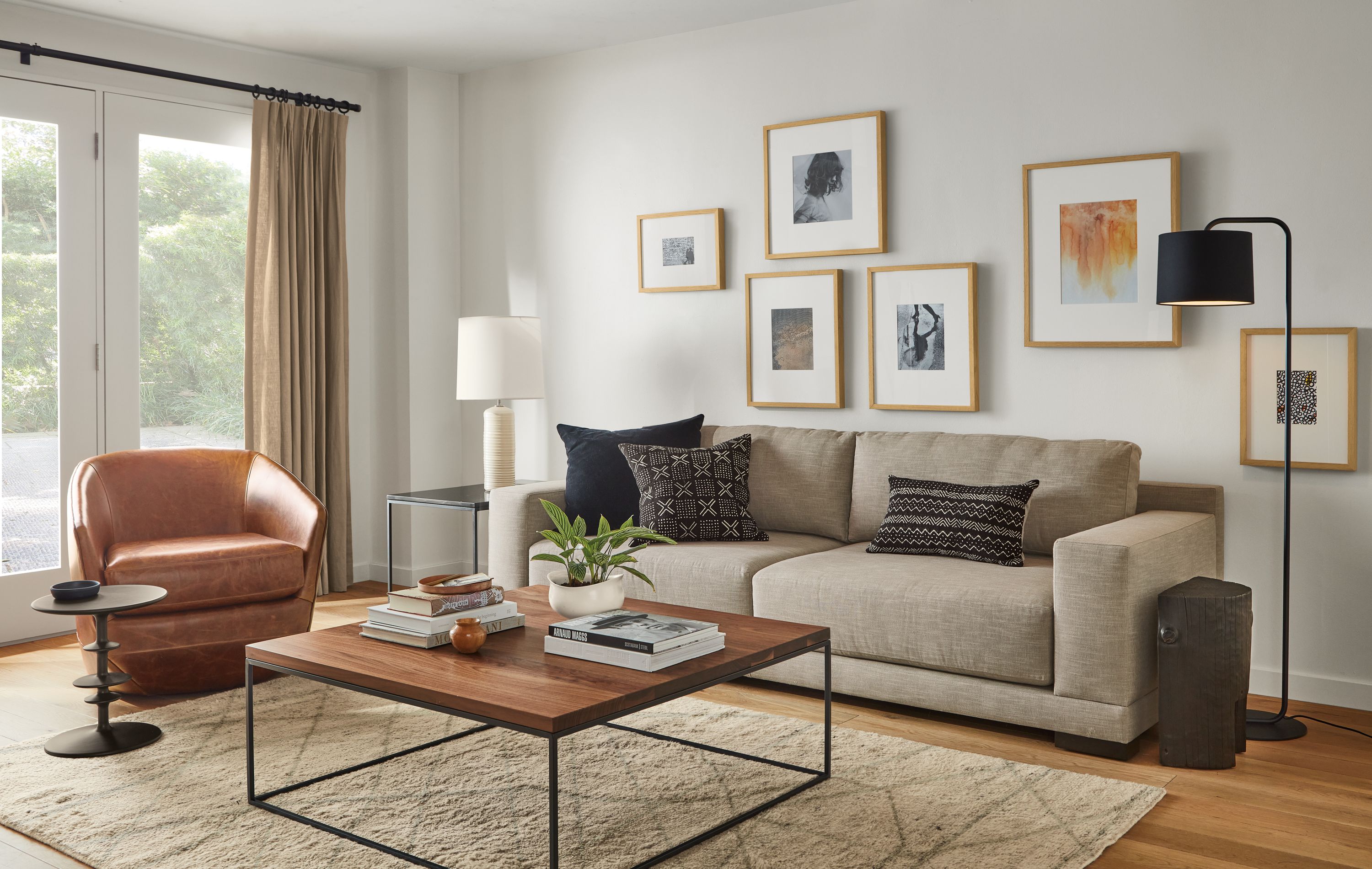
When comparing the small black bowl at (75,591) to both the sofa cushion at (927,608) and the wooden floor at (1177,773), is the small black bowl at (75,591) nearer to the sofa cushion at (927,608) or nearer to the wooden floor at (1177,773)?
the wooden floor at (1177,773)

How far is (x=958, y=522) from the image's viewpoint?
12.3 ft

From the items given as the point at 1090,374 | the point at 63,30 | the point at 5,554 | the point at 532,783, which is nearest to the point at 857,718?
the point at 532,783

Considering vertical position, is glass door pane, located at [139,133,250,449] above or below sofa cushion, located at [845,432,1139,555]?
above

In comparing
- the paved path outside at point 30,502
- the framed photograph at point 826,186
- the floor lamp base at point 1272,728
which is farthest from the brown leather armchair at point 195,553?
the floor lamp base at point 1272,728

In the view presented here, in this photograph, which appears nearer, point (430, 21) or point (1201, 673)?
point (1201, 673)

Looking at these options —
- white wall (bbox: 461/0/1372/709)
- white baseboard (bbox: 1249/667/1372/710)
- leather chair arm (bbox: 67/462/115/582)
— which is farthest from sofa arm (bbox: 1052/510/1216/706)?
leather chair arm (bbox: 67/462/115/582)

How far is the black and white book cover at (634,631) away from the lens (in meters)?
2.56

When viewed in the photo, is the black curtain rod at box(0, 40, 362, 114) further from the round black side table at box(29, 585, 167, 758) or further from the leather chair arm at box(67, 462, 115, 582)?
the round black side table at box(29, 585, 167, 758)

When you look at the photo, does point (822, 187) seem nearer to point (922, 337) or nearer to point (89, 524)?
point (922, 337)

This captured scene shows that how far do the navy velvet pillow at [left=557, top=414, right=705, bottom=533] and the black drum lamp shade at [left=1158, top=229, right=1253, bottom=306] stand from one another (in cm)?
198

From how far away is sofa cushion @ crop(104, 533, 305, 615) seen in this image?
3740 mm

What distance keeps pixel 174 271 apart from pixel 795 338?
9.23 ft

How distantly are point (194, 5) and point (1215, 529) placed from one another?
4391mm

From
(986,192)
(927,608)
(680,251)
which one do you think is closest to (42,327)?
(680,251)
